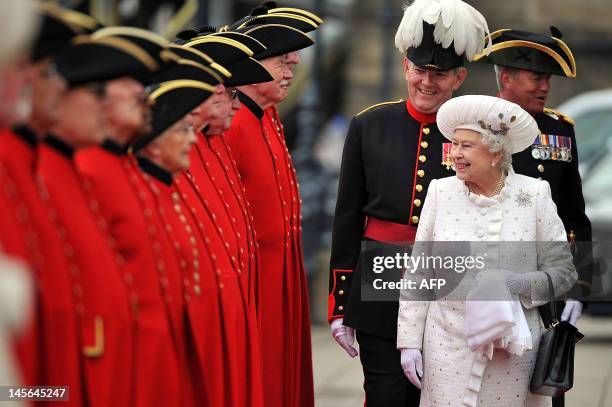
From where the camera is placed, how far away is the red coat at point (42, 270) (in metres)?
3.39

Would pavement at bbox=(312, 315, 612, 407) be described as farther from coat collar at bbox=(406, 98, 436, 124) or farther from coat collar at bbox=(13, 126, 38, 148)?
coat collar at bbox=(13, 126, 38, 148)

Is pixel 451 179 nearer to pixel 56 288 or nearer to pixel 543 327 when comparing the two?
pixel 543 327

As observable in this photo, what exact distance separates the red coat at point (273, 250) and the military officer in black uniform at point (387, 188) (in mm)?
237

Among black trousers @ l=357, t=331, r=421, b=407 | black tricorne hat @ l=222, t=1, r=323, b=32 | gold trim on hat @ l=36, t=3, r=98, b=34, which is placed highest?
black tricorne hat @ l=222, t=1, r=323, b=32

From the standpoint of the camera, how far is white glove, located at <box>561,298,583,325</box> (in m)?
6.18

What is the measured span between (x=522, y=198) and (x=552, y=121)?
1020mm

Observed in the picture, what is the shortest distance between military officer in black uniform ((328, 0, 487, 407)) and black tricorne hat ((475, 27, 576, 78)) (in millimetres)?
349

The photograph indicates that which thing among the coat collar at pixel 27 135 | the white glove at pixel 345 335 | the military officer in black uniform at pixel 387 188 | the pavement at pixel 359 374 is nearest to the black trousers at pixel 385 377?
the military officer in black uniform at pixel 387 188

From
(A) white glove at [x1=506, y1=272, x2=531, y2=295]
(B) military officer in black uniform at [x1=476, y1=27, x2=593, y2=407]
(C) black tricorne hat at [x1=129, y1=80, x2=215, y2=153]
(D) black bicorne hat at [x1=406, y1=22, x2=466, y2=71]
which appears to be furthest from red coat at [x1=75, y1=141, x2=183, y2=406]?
(B) military officer in black uniform at [x1=476, y1=27, x2=593, y2=407]

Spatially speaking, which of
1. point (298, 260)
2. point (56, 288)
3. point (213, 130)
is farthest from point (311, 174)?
point (56, 288)

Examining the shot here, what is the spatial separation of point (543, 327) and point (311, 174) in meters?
8.71

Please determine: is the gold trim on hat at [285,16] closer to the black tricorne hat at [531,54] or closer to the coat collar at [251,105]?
the coat collar at [251,105]

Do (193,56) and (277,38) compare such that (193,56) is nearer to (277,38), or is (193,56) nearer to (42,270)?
(277,38)

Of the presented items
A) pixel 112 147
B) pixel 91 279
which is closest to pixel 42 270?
pixel 91 279
